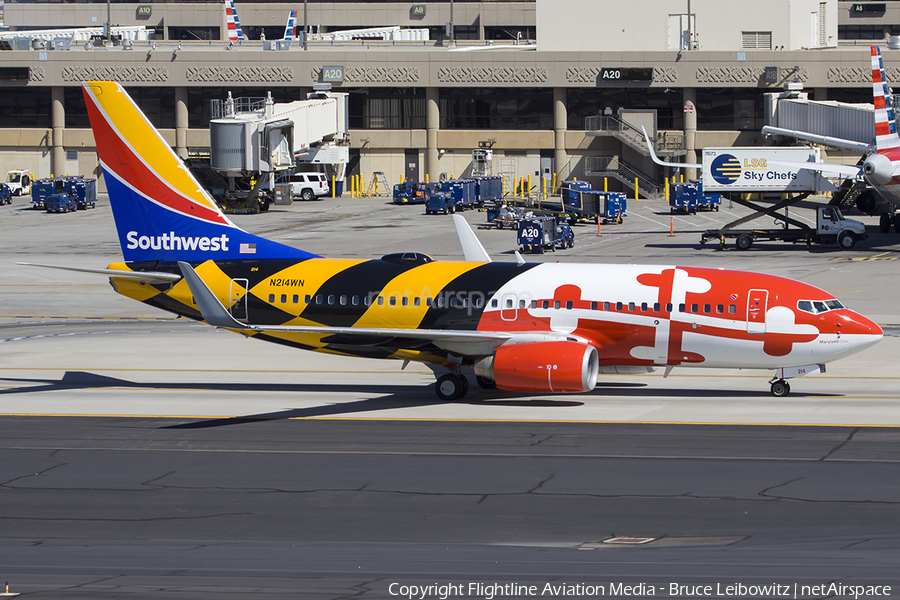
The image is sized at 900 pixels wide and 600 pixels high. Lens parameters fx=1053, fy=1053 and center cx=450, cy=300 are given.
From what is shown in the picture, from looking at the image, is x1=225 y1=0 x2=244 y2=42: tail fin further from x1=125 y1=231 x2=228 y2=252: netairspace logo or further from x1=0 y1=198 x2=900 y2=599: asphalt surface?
x1=125 y1=231 x2=228 y2=252: netairspace logo

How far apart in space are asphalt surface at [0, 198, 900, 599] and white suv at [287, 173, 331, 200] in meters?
69.4

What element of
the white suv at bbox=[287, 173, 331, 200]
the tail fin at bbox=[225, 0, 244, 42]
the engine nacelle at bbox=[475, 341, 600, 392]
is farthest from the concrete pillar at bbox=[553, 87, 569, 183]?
the engine nacelle at bbox=[475, 341, 600, 392]

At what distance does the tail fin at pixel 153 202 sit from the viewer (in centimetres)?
3394

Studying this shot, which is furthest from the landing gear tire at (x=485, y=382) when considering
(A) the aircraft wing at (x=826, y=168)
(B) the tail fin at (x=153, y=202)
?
(A) the aircraft wing at (x=826, y=168)

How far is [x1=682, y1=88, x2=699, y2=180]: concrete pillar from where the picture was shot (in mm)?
111875

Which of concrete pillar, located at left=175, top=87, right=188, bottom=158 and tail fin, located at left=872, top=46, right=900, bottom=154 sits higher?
concrete pillar, located at left=175, top=87, right=188, bottom=158

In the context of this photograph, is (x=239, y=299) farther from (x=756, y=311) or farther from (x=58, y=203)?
(x=58, y=203)

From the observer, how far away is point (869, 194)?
78125 mm

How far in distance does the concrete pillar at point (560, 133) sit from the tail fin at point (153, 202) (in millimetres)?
84087

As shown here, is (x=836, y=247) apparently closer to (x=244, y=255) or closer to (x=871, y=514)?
(x=244, y=255)

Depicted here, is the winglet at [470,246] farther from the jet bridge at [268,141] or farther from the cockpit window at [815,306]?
the jet bridge at [268,141]

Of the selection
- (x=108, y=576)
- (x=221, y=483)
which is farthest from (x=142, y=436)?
(x=108, y=576)

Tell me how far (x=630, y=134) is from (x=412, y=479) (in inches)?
3689

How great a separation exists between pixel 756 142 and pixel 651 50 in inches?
586
